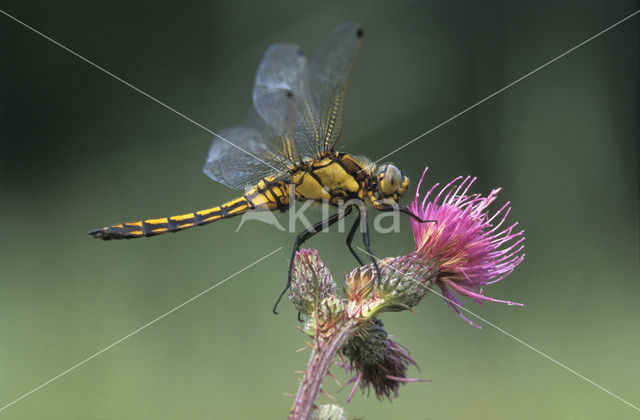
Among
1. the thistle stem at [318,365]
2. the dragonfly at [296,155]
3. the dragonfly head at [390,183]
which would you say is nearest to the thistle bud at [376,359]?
the thistle stem at [318,365]

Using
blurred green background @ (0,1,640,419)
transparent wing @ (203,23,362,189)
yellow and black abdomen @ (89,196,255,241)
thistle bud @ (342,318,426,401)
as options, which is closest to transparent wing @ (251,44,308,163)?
transparent wing @ (203,23,362,189)

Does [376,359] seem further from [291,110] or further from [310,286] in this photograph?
[291,110]

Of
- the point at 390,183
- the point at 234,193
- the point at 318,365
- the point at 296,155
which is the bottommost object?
the point at 318,365
